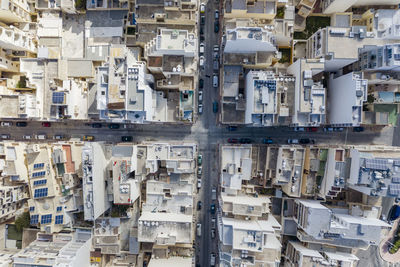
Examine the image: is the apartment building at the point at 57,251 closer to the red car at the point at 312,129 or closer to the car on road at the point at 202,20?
the car on road at the point at 202,20

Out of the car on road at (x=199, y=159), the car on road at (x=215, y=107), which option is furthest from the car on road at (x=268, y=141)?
the car on road at (x=199, y=159)

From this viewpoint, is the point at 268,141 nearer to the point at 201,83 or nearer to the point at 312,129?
the point at 312,129

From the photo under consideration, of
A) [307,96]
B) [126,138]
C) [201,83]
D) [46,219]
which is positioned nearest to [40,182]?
[46,219]

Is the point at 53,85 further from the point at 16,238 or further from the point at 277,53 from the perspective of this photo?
the point at 277,53

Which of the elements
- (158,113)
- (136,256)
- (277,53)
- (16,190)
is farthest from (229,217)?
(16,190)

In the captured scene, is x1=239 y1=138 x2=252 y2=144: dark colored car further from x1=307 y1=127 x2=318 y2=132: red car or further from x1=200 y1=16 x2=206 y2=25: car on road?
x1=200 y1=16 x2=206 y2=25: car on road

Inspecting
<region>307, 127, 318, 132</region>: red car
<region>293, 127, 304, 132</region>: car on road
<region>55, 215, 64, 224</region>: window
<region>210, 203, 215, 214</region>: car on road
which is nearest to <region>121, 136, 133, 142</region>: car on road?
<region>55, 215, 64, 224</region>: window
